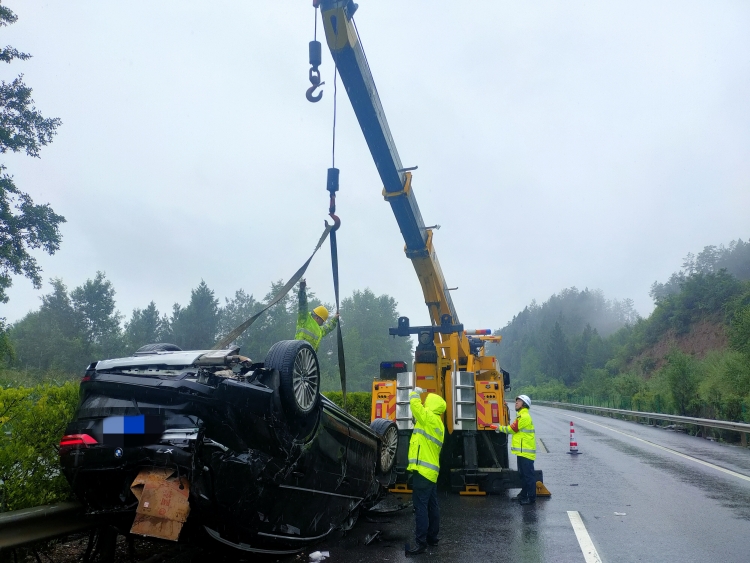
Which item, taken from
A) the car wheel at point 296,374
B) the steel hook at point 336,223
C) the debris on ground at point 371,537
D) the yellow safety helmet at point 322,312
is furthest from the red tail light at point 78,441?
the steel hook at point 336,223

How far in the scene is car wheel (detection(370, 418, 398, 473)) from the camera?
730 cm

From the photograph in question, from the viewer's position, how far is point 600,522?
21.7ft

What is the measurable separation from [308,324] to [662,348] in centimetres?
6437

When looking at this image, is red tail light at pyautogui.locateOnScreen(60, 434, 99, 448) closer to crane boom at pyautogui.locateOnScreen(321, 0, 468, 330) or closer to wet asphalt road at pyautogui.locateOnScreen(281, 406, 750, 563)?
wet asphalt road at pyautogui.locateOnScreen(281, 406, 750, 563)

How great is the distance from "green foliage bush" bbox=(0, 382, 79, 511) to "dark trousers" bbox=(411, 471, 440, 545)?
3209 millimetres

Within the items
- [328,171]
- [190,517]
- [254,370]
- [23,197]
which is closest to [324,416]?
[254,370]

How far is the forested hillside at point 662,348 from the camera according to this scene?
73.8 ft

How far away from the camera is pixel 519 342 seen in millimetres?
140500

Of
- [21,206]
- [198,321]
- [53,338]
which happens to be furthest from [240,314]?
[21,206]

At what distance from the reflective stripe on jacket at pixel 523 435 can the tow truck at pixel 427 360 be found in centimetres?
48

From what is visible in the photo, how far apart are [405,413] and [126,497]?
5.18 metres

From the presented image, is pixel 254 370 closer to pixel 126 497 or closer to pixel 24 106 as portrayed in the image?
pixel 126 497

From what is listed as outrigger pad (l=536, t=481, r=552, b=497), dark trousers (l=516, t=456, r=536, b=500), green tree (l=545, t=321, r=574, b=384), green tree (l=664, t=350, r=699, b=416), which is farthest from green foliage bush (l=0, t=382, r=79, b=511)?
green tree (l=545, t=321, r=574, b=384)

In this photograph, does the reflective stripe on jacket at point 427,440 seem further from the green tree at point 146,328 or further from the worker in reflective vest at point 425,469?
the green tree at point 146,328
